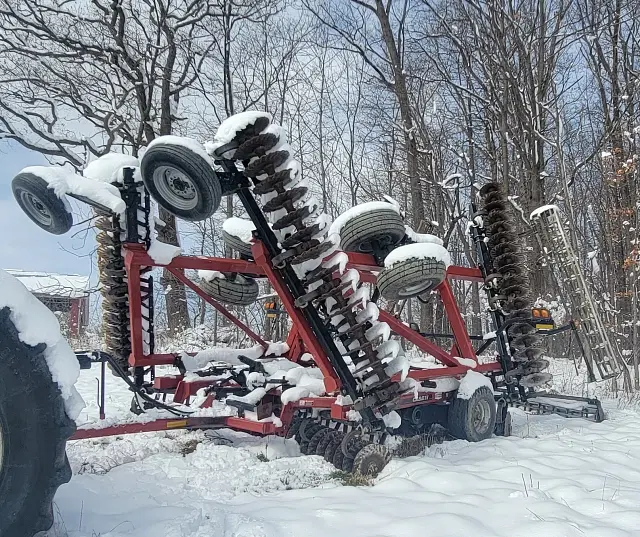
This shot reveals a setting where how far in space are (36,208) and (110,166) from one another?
2.33ft

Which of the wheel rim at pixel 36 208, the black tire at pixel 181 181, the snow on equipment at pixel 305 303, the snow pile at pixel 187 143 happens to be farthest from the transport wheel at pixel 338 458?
the wheel rim at pixel 36 208

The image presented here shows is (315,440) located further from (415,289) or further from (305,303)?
(415,289)

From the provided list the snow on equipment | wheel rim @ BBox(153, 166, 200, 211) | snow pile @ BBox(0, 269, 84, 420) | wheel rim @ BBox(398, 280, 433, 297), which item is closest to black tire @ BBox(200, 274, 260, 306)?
the snow on equipment

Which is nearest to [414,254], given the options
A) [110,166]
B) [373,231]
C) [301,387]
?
[373,231]

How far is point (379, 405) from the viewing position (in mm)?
4457

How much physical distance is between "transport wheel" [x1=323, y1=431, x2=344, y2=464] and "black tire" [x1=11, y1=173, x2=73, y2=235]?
109 inches

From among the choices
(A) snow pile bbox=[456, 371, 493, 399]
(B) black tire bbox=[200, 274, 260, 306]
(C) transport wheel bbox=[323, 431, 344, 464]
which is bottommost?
(C) transport wheel bbox=[323, 431, 344, 464]

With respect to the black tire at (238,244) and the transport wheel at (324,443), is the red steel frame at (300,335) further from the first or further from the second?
the black tire at (238,244)

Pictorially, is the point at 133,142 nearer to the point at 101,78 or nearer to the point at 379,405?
the point at 101,78

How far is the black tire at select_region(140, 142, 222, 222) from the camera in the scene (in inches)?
157

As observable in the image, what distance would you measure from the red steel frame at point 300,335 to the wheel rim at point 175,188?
0.59m

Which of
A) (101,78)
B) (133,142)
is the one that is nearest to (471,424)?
(133,142)

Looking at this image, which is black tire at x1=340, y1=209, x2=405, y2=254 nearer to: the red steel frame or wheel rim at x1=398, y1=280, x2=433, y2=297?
the red steel frame

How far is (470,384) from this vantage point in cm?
545
